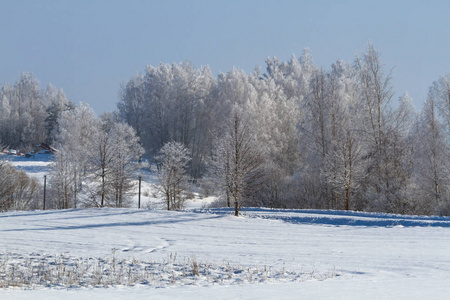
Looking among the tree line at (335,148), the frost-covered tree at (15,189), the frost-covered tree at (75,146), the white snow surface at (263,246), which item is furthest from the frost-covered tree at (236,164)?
the frost-covered tree at (15,189)

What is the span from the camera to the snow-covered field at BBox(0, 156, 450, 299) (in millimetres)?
8878

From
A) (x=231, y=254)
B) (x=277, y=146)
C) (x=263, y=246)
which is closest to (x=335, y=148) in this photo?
(x=277, y=146)

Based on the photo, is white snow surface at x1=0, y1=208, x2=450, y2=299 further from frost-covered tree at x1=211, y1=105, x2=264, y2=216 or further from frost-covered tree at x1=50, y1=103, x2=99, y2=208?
frost-covered tree at x1=50, y1=103, x2=99, y2=208

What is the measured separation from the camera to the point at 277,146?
50500 mm

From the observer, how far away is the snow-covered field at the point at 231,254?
8.88 metres

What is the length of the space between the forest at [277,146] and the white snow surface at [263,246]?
186 inches

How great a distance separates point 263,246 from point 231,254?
215cm

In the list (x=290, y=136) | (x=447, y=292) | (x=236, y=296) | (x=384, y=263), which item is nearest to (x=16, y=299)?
(x=236, y=296)

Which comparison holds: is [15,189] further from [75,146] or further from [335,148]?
[335,148]

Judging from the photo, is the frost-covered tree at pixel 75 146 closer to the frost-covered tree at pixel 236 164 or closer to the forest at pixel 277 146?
the forest at pixel 277 146

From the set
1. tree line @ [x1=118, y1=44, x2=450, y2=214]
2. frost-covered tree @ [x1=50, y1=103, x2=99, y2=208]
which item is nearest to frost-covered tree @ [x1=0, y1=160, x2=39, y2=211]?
frost-covered tree @ [x1=50, y1=103, x2=99, y2=208]

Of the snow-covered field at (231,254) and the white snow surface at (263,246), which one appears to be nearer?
the white snow surface at (263,246)

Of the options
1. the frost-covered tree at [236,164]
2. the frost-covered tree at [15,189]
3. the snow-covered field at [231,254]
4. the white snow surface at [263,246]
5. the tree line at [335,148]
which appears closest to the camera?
the white snow surface at [263,246]

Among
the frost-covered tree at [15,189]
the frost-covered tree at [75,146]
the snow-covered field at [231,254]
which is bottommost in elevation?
the snow-covered field at [231,254]
